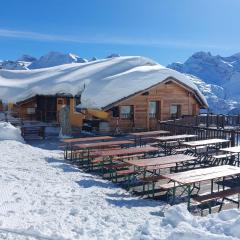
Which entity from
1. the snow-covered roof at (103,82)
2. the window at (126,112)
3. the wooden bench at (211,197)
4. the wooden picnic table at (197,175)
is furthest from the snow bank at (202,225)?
the window at (126,112)

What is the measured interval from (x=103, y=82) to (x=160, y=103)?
12.8ft

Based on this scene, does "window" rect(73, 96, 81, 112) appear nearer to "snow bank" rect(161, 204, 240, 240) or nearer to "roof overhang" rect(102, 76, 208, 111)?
"roof overhang" rect(102, 76, 208, 111)

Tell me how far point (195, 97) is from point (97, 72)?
284 inches

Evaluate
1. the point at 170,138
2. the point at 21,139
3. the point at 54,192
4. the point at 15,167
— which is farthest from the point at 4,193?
the point at 21,139

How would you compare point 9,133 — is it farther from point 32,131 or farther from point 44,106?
point 44,106

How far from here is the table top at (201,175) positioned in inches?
351

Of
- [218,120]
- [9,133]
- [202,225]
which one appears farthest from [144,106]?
[202,225]

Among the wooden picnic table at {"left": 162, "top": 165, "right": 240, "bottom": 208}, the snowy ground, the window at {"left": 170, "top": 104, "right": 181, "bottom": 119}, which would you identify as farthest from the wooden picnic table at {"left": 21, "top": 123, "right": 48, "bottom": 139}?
the wooden picnic table at {"left": 162, "top": 165, "right": 240, "bottom": 208}

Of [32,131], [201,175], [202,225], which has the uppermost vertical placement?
[32,131]

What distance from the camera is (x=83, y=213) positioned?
8062 mm

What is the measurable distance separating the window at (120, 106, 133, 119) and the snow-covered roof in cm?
107

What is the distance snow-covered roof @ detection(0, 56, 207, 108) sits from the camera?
23.7m

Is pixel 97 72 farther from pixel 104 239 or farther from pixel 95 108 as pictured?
pixel 104 239

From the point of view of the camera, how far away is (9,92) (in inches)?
1212
